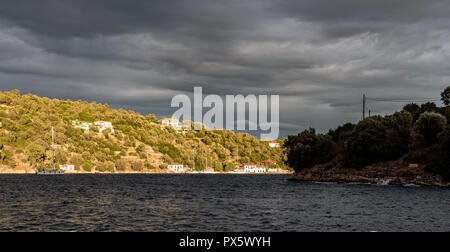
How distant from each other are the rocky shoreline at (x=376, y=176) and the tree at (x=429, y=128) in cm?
847

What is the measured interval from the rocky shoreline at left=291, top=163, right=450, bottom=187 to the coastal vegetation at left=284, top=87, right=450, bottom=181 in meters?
1.13

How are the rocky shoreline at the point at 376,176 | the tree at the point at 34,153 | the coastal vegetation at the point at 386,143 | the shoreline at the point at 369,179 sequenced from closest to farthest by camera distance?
the shoreline at the point at 369,179 < the rocky shoreline at the point at 376,176 < the coastal vegetation at the point at 386,143 < the tree at the point at 34,153

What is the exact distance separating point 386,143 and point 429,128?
37.0 feet

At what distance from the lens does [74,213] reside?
3856cm

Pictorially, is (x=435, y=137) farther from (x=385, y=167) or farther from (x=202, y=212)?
(x=202, y=212)

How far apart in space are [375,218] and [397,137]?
70.9m

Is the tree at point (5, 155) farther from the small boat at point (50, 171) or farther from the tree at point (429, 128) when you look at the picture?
the tree at point (429, 128)

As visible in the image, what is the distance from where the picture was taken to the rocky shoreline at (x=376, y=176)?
283 ft

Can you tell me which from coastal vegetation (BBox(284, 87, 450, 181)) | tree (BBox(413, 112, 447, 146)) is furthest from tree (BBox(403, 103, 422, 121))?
tree (BBox(413, 112, 447, 146))

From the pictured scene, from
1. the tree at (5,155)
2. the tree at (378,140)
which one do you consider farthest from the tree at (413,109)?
the tree at (5,155)

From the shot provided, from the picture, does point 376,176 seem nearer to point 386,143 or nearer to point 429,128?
point 386,143

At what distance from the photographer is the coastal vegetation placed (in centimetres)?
8919

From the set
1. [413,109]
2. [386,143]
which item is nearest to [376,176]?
[386,143]

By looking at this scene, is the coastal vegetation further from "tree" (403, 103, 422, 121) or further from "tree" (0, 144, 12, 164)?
"tree" (0, 144, 12, 164)
